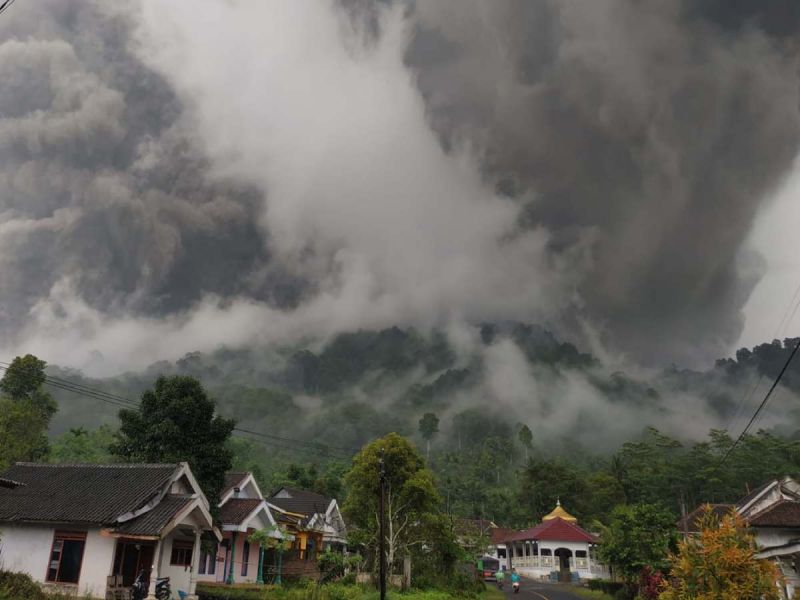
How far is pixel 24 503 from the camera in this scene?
1161 inches

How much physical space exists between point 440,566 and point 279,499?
2205cm

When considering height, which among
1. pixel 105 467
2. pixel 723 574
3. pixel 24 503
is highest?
pixel 105 467

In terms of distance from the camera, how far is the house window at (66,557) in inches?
1057

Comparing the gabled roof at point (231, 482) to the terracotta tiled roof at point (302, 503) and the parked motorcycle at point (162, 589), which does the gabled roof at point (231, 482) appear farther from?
the parked motorcycle at point (162, 589)

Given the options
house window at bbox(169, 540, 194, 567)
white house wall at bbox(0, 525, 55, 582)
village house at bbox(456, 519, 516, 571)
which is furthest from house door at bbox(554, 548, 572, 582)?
white house wall at bbox(0, 525, 55, 582)

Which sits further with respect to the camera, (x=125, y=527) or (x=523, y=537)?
(x=523, y=537)

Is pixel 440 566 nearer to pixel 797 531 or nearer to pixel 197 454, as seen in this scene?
pixel 197 454

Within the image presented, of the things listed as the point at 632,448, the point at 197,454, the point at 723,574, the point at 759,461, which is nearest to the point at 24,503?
the point at 197,454

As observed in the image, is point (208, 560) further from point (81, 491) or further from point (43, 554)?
point (43, 554)

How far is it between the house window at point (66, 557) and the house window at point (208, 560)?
9658 mm

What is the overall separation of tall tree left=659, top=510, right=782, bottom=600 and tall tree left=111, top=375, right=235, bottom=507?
97.1 feet

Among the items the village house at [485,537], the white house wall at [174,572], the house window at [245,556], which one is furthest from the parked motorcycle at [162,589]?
the village house at [485,537]

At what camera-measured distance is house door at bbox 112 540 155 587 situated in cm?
2752

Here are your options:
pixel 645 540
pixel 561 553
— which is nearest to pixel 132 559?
pixel 645 540
